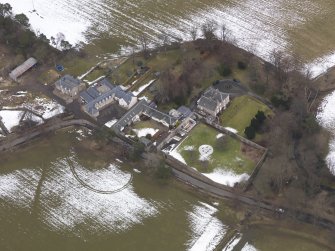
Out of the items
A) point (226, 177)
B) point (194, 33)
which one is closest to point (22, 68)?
point (194, 33)

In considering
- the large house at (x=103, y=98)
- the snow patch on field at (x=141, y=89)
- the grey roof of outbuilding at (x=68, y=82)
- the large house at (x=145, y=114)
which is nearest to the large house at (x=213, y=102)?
the large house at (x=145, y=114)

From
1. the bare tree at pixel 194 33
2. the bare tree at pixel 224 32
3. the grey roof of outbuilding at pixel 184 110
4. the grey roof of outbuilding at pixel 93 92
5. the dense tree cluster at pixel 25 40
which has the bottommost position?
the grey roof of outbuilding at pixel 93 92

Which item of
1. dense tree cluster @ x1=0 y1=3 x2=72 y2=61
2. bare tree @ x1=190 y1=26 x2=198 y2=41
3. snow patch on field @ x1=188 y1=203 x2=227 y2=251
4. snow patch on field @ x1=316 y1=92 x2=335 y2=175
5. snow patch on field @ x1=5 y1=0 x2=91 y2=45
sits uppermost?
bare tree @ x1=190 y1=26 x2=198 y2=41

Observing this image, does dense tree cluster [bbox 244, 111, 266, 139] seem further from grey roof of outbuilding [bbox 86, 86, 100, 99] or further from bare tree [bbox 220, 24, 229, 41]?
grey roof of outbuilding [bbox 86, 86, 100, 99]

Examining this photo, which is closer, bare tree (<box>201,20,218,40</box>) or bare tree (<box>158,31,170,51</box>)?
bare tree (<box>201,20,218,40</box>)

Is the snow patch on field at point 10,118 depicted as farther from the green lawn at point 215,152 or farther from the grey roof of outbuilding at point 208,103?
the grey roof of outbuilding at point 208,103

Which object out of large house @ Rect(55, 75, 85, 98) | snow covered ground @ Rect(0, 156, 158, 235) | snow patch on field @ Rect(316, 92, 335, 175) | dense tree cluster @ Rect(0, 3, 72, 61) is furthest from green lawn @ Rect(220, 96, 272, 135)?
dense tree cluster @ Rect(0, 3, 72, 61)
